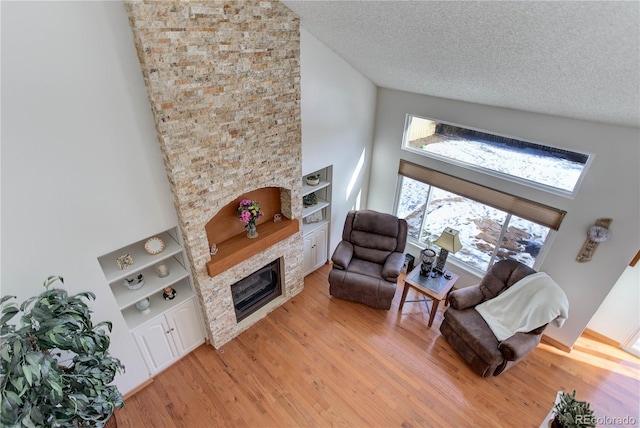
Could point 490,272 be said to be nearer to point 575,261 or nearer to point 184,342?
point 575,261

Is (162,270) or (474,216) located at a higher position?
(474,216)

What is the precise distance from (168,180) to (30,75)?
→ 1255mm

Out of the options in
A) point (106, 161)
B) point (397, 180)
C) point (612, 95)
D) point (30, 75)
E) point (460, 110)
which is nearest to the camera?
point (30, 75)

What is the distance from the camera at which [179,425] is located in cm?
344

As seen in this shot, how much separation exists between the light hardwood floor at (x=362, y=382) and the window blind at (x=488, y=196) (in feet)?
5.99

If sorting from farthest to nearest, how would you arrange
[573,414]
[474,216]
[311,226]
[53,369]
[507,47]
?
[311,226] < [474,216] < [573,414] < [507,47] < [53,369]

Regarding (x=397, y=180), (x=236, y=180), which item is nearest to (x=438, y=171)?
(x=397, y=180)

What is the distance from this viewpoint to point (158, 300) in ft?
12.6

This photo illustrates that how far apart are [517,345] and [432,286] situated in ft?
3.87

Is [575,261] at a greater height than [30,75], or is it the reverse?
[30,75]

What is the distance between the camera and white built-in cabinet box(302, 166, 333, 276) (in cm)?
496

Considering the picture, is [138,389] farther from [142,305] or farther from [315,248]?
[315,248]

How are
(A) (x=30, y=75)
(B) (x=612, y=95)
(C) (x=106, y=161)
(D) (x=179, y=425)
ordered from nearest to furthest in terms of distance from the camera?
(A) (x=30, y=75), (B) (x=612, y=95), (C) (x=106, y=161), (D) (x=179, y=425)

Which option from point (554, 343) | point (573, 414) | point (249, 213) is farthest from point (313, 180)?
point (554, 343)
